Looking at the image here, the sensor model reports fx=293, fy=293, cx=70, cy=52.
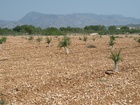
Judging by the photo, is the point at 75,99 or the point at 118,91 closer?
the point at 75,99

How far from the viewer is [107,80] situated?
15008 mm

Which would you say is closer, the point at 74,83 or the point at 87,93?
the point at 87,93

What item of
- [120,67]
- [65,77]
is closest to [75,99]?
[65,77]

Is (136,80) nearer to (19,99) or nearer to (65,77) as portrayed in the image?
(65,77)

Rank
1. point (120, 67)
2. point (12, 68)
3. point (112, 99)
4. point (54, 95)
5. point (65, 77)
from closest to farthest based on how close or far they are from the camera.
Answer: point (112, 99)
point (54, 95)
point (65, 77)
point (120, 67)
point (12, 68)

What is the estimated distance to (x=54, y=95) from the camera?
12492 millimetres

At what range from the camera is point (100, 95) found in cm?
1226

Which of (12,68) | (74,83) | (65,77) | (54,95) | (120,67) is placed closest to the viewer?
(54,95)

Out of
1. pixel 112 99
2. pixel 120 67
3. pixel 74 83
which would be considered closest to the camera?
pixel 112 99

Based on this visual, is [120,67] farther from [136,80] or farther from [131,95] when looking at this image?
[131,95]

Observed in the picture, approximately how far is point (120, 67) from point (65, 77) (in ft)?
15.5

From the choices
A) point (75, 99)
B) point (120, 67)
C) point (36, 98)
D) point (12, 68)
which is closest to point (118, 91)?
point (75, 99)

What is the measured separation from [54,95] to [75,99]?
1115 millimetres

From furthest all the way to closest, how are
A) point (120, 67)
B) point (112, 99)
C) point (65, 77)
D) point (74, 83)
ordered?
1. point (120, 67)
2. point (65, 77)
3. point (74, 83)
4. point (112, 99)
